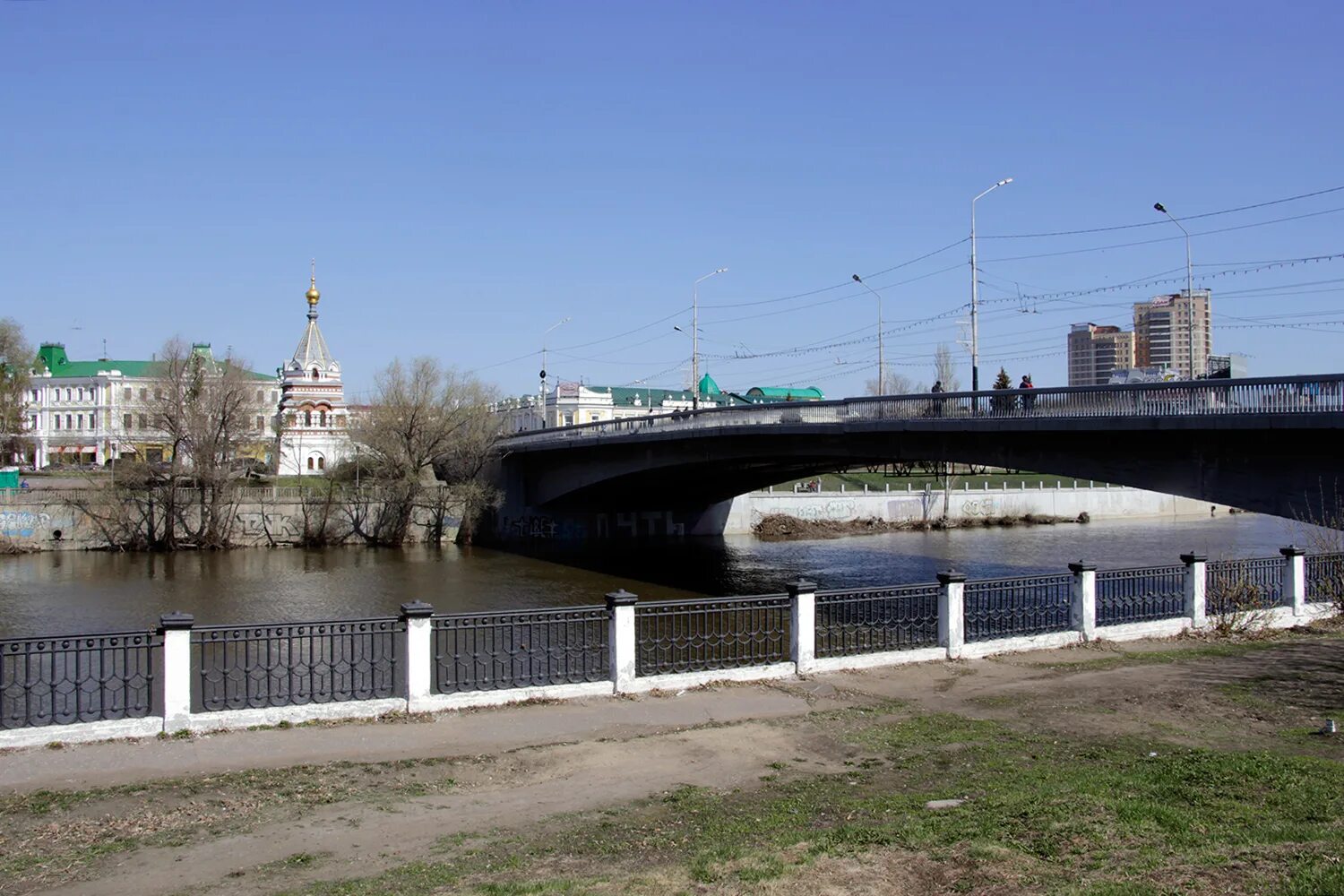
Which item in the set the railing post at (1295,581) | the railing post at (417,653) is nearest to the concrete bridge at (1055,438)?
the railing post at (1295,581)

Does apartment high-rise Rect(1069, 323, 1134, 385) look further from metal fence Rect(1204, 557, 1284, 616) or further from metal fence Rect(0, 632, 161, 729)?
metal fence Rect(0, 632, 161, 729)

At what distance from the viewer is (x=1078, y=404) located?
1022 inches

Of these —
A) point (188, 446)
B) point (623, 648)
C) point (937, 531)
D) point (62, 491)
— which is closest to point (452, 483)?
point (188, 446)

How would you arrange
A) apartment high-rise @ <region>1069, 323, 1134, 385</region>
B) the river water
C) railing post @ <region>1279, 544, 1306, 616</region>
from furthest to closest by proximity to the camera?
apartment high-rise @ <region>1069, 323, 1134, 385</region> → the river water → railing post @ <region>1279, 544, 1306, 616</region>

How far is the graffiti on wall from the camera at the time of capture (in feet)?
158

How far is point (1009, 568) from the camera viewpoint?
1666 inches

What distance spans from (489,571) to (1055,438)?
23645 mm

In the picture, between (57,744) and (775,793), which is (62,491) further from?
(775,793)

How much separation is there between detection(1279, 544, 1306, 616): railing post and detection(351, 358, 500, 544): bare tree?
40.1m

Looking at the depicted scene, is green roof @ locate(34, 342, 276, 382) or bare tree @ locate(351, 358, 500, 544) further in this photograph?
green roof @ locate(34, 342, 276, 382)

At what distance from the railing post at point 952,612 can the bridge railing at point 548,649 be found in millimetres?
22

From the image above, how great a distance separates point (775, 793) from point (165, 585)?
3310 cm

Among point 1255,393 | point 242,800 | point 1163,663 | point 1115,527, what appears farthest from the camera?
point 1115,527

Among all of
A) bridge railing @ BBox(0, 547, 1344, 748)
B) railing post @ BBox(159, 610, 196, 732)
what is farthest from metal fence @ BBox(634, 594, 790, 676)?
railing post @ BBox(159, 610, 196, 732)
